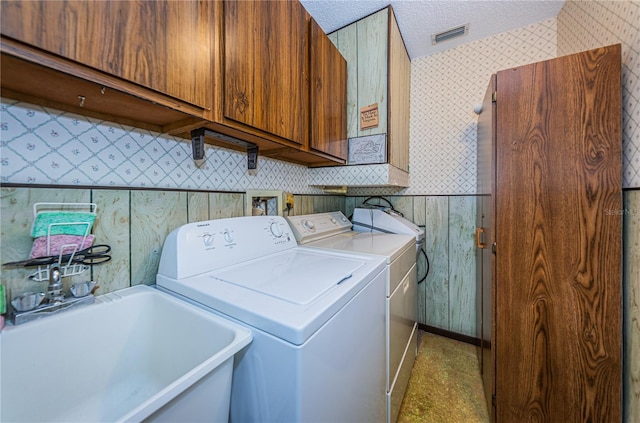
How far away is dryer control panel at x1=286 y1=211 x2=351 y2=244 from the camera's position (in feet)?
5.03

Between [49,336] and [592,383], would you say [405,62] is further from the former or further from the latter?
[49,336]

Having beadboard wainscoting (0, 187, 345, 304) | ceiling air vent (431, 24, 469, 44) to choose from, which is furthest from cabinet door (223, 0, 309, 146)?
ceiling air vent (431, 24, 469, 44)

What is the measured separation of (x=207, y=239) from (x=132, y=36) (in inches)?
26.9

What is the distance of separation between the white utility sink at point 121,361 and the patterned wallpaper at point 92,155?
423mm

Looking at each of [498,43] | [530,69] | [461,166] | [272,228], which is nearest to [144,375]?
[272,228]

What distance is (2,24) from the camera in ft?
1.50

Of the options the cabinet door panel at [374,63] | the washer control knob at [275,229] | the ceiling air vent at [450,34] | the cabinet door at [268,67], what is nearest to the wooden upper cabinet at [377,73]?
the cabinet door panel at [374,63]

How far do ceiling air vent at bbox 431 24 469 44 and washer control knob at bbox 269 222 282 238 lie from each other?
1.95 m

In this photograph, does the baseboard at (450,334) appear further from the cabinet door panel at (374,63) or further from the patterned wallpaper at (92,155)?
the patterned wallpaper at (92,155)

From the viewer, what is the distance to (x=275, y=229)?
1347 mm

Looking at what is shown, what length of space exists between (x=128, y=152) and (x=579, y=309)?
1.98 metres

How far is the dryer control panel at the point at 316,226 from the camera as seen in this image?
1534 millimetres

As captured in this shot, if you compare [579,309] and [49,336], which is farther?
[579,309]

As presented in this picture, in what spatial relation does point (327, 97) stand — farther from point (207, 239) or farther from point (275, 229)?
point (207, 239)
